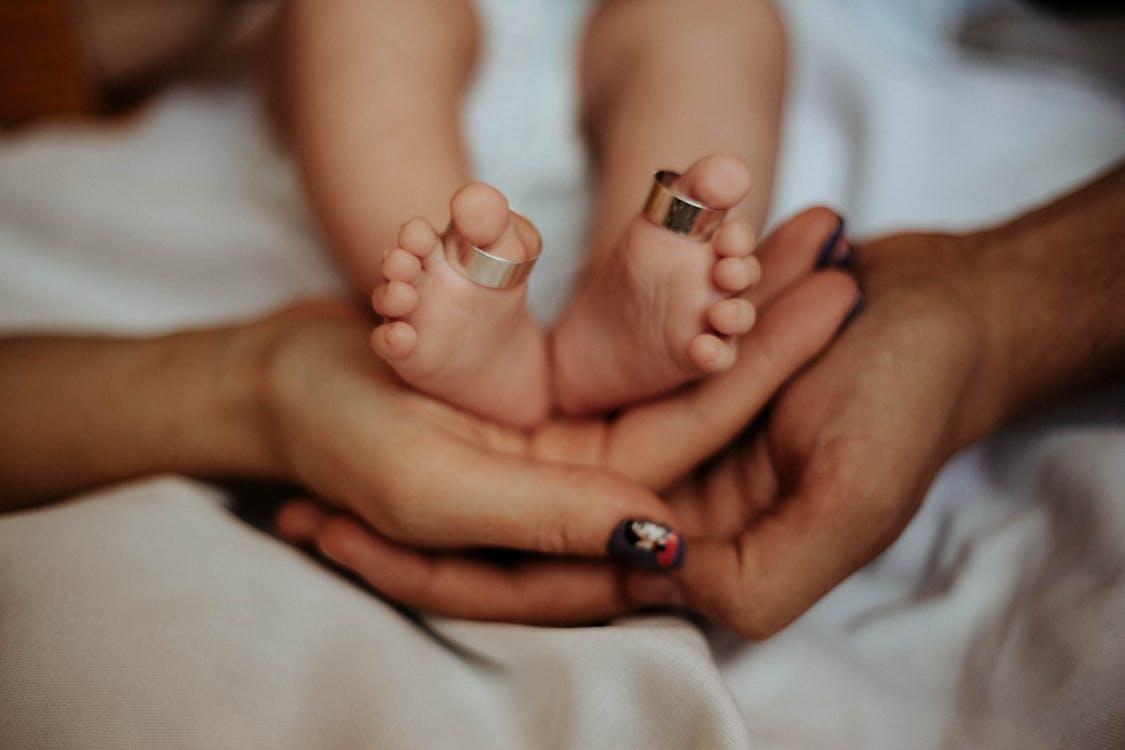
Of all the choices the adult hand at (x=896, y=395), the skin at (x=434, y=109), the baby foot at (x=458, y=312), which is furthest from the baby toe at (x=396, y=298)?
the adult hand at (x=896, y=395)

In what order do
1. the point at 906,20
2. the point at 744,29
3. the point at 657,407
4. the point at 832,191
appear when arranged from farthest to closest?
1. the point at 906,20
2. the point at 832,191
3. the point at 744,29
4. the point at 657,407

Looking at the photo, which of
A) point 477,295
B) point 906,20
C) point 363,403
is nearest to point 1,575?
point 363,403

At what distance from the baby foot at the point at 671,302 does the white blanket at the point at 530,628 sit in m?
0.17

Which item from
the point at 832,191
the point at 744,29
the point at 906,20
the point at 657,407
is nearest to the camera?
the point at 657,407

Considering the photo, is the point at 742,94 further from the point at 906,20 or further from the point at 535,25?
the point at 906,20

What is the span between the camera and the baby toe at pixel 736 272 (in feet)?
1.89

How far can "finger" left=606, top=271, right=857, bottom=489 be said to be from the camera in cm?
65

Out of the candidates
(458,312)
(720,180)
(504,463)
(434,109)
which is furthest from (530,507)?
(434,109)

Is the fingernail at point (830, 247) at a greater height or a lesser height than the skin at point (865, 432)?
greater

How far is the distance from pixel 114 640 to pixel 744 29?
27.3 inches

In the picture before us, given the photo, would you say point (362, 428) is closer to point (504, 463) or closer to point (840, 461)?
point (504, 463)

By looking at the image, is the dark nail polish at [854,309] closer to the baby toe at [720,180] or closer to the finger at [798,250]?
the finger at [798,250]

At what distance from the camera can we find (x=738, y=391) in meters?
0.65

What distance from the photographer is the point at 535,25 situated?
1003 mm
